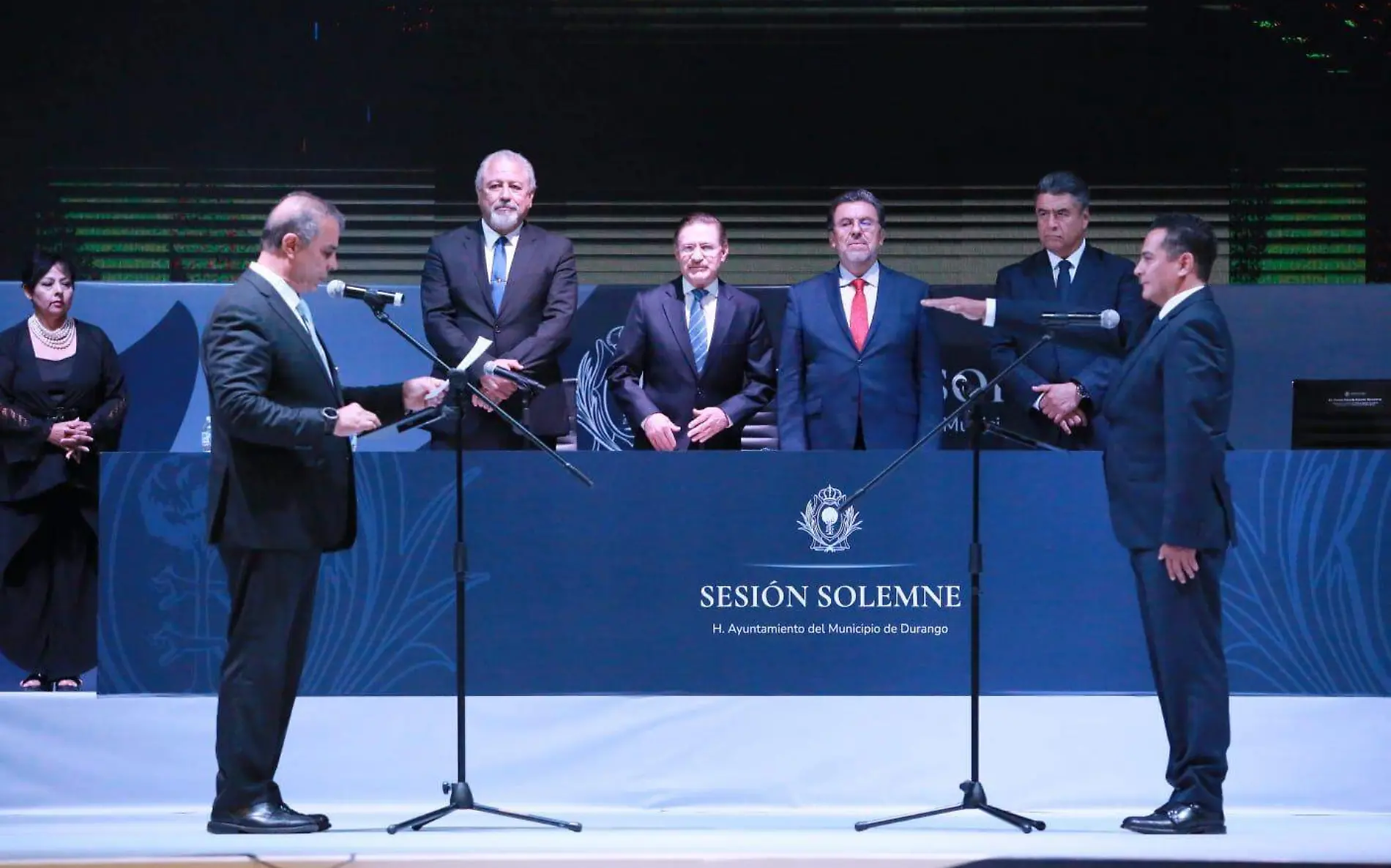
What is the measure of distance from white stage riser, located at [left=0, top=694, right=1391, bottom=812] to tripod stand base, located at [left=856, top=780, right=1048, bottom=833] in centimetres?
17

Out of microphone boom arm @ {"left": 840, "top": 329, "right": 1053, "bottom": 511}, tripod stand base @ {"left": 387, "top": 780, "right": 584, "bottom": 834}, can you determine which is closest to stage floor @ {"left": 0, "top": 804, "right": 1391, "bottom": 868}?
tripod stand base @ {"left": 387, "top": 780, "right": 584, "bottom": 834}

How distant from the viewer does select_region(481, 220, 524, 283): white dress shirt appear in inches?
203

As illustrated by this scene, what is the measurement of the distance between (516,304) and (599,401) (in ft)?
3.49

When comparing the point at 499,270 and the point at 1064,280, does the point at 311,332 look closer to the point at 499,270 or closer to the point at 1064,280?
the point at 499,270

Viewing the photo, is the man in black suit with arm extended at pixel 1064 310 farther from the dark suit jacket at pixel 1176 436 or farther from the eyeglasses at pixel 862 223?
the dark suit jacket at pixel 1176 436

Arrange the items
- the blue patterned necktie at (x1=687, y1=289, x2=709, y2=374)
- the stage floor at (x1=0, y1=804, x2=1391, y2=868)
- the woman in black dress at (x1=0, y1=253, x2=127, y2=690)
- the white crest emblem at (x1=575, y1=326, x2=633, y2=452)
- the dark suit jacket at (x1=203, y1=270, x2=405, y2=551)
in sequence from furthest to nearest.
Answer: the white crest emblem at (x1=575, y1=326, x2=633, y2=452) → the woman in black dress at (x1=0, y1=253, x2=127, y2=690) → the blue patterned necktie at (x1=687, y1=289, x2=709, y2=374) → the dark suit jacket at (x1=203, y1=270, x2=405, y2=551) → the stage floor at (x1=0, y1=804, x2=1391, y2=868)

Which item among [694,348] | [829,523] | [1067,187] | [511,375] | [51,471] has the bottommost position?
[829,523]

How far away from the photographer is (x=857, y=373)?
499 cm

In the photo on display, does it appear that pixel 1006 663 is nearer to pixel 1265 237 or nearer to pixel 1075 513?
pixel 1075 513

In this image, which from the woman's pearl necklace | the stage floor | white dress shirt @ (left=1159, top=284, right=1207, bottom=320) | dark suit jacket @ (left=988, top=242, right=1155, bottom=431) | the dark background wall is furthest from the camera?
the dark background wall

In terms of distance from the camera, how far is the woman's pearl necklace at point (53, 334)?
556cm

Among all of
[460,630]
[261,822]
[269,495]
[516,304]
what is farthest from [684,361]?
[261,822]

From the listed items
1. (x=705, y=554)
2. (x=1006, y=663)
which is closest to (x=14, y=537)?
(x=705, y=554)

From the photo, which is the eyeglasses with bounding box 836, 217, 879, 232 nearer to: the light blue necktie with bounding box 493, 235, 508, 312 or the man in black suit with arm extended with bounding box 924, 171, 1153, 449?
the man in black suit with arm extended with bounding box 924, 171, 1153, 449
